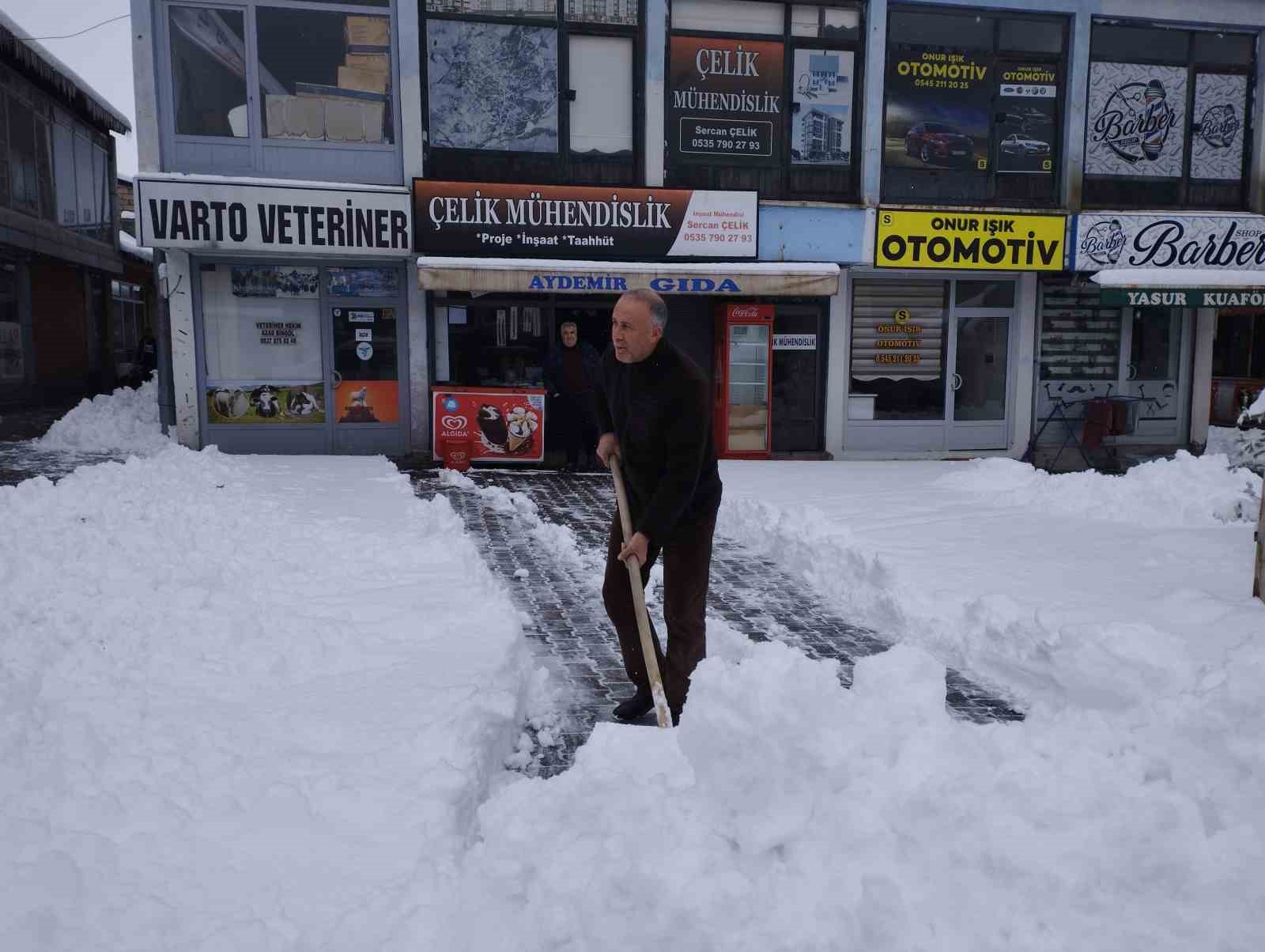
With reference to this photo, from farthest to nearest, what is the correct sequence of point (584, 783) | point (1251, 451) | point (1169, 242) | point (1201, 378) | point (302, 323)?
point (1201, 378), point (1169, 242), point (302, 323), point (1251, 451), point (584, 783)

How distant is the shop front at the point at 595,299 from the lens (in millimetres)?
12367

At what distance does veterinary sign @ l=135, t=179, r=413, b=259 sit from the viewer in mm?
12070

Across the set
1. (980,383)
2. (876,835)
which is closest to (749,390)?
(980,383)

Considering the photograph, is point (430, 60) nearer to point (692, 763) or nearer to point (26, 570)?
point (26, 570)

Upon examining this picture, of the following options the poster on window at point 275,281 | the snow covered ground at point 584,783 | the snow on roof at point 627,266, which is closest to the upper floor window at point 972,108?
the snow on roof at point 627,266

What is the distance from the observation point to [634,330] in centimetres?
394

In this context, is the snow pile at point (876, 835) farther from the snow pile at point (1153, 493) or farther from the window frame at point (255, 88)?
the window frame at point (255, 88)

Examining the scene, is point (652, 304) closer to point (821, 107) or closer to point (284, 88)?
point (284, 88)

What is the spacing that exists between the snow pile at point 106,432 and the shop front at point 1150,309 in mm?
13588

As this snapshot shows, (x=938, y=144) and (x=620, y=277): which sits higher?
(x=938, y=144)

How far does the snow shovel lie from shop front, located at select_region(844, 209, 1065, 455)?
35.8 ft

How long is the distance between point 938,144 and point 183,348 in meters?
11.2

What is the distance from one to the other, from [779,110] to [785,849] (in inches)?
519

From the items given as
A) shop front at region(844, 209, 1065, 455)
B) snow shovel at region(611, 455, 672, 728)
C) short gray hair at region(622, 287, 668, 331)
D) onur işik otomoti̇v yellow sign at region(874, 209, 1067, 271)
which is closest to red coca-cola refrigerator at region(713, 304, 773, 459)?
shop front at region(844, 209, 1065, 455)
